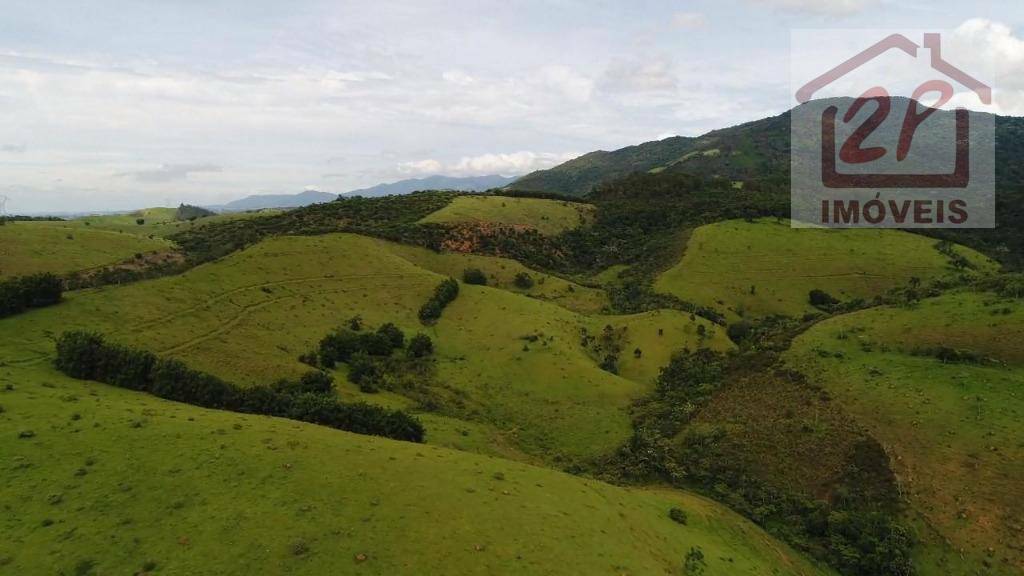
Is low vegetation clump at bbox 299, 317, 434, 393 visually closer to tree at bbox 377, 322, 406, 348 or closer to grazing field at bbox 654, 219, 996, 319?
tree at bbox 377, 322, 406, 348

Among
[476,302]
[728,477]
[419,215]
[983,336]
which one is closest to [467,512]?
[728,477]

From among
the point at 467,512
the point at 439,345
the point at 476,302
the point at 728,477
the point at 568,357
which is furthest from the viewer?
the point at 476,302

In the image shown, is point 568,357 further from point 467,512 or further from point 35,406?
point 35,406

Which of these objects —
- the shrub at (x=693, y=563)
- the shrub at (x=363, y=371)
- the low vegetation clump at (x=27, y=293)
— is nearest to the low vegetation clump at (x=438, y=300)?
the shrub at (x=363, y=371)

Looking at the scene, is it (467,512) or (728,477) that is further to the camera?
(728,477)

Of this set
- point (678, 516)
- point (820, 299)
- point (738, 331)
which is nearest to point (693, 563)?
point (678, 516)

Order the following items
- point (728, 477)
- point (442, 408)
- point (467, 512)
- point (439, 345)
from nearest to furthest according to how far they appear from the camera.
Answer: point (467, 512) < point (728, 477) < point (442, 408) < point (439, 345)

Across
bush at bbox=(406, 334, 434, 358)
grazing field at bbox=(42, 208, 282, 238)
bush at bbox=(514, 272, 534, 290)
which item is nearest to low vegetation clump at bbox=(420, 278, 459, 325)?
bush at bbox=(406, 334, 434, 358)

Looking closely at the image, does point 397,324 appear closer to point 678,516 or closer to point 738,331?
point 678,516
